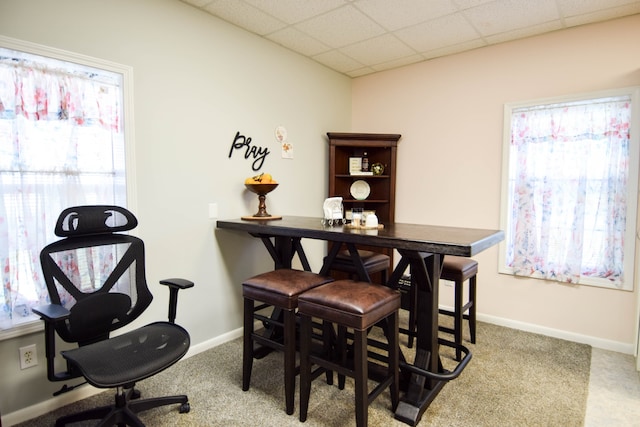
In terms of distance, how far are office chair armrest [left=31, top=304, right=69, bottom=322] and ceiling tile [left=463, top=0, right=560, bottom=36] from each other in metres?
3.12

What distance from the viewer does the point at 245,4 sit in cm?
256

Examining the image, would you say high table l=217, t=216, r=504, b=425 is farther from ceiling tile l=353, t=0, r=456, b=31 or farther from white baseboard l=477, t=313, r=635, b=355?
ceiling tile l=353, t=0, r=456, b=31

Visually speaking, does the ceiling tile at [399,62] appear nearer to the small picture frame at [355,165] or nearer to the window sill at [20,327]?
the small picture frame at [355,165]

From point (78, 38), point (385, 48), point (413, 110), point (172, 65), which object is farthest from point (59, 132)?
point (413, 110)

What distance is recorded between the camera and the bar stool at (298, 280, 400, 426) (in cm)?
169

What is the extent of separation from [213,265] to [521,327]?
9.02ft

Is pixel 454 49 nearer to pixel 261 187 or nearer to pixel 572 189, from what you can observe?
pixel 572 189

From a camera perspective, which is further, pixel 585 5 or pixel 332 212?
pixel 585 5

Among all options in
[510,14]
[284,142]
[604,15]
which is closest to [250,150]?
[284,142]

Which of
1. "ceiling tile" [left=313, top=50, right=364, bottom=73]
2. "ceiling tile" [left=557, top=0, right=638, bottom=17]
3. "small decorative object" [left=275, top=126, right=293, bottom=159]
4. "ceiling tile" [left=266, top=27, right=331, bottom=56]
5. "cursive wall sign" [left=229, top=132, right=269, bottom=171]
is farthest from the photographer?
"ceiling tile" [left=313, top=50, right=364, bottom=73]

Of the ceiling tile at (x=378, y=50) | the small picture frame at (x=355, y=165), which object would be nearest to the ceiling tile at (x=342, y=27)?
the ceiling tile at (x=378, y=50)

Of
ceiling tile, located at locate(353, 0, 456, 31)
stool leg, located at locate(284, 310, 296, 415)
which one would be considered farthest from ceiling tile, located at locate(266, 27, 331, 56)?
stool leg, located at locate(284, 310, 296, 415)

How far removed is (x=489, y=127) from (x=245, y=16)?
2346 millimetres

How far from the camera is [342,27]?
2.93 meters
